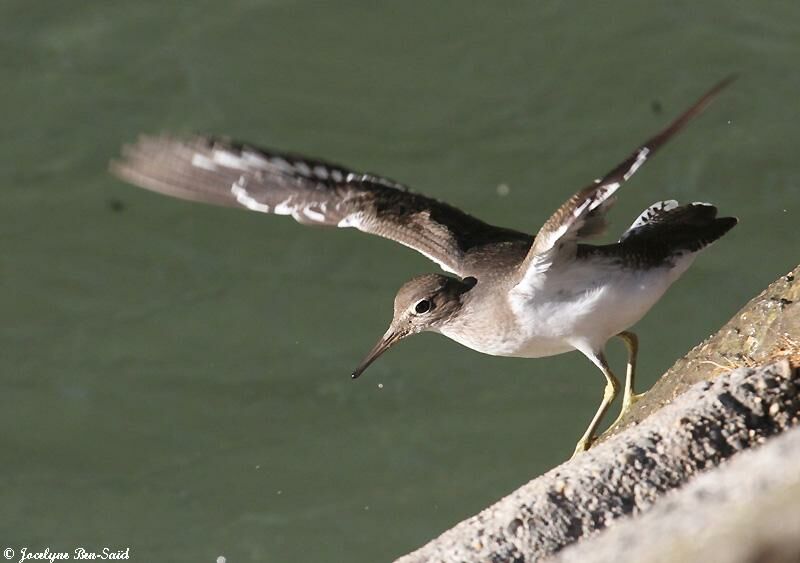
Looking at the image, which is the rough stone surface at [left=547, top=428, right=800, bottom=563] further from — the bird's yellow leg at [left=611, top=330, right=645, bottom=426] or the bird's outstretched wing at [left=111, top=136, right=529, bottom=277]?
the bird's outstretched wing at [left=111, top=136, right=529, bottom=277]

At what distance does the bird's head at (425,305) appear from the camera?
26.5ft

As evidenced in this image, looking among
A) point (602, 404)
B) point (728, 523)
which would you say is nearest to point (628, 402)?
point (602, 404)

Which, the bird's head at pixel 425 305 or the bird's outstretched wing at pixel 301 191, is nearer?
the bird's head at pixel 425 305

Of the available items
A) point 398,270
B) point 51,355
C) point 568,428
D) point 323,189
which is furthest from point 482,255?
point 51,355

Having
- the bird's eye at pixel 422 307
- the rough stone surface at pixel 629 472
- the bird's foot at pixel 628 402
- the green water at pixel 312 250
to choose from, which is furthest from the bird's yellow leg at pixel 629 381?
the green water at pixel 312 250

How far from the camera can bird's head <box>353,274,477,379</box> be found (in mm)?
8078

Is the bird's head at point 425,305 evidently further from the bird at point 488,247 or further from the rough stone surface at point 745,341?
the rough stone surface at point 745,341

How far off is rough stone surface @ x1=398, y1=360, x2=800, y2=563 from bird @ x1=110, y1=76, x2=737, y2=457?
125 centimetres

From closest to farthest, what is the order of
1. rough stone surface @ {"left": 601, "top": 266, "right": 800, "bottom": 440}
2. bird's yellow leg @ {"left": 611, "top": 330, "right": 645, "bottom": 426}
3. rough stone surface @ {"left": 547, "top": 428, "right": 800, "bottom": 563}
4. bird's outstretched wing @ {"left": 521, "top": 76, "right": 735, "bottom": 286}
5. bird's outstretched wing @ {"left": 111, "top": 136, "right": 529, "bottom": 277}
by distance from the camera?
rough stone surface @ {"left": 547, "top": 428, "right": 800, "bottom": 563} < bird's outstretched wing @ {"left": 521, "top": 76, "right": 735, "bottom": 286} < rough stone surface @ {"left": 601, "top": 266, "right": 800, "bottom": 440} < bird's yellow leg @ {"left": 611, "top": 330, "right": 645, "bottom": 426} < bird's outstretched wing @ {"left": 111, "top": 136, "right": 529, "bottom": 277}

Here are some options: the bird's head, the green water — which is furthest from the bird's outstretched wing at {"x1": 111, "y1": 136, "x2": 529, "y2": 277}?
the green water

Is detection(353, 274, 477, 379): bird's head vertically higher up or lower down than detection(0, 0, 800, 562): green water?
lower down

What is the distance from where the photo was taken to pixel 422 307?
816 centimetres

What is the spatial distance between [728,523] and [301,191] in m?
6.09

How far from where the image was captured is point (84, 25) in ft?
43.5
